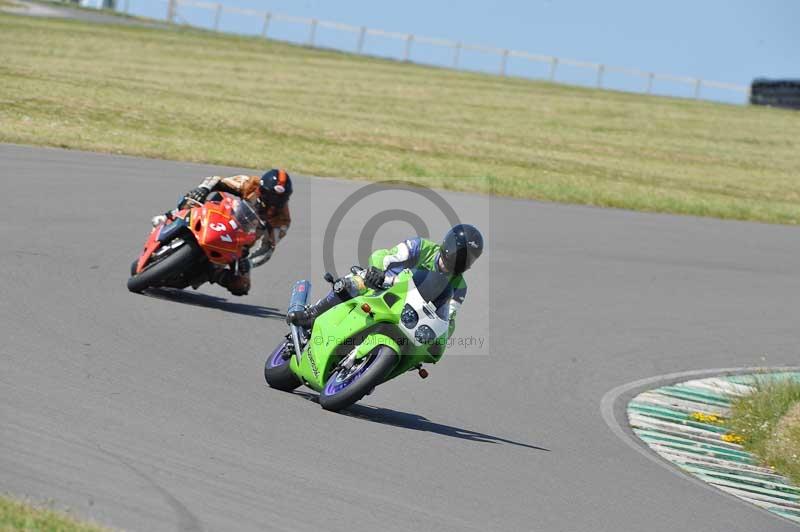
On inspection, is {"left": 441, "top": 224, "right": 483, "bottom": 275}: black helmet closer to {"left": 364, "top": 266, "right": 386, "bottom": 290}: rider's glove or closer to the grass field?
{"left": 364, "top": 266, "right": 386, "bottom": 290}: rider's glove

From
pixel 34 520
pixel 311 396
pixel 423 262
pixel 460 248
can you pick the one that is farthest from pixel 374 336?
pixel 34 520

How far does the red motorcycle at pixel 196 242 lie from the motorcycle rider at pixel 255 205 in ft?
0.30

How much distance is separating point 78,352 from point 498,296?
724cm

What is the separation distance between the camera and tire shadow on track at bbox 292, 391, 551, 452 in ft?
30.1

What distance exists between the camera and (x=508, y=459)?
866cm

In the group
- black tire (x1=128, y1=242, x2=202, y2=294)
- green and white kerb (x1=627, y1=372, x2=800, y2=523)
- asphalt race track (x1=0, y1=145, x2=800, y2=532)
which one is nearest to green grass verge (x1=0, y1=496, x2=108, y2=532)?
asphalt race track (x1=0, y1=145, x2=800, y2=532)

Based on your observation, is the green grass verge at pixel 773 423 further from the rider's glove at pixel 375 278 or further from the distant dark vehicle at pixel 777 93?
the distant dark vehicle at pixel 777 93

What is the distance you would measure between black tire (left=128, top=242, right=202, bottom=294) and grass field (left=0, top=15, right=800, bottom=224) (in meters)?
9.78

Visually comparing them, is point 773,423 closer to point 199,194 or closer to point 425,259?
point 425,259

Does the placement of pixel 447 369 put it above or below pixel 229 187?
below

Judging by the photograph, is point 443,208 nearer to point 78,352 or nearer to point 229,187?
point 229,187

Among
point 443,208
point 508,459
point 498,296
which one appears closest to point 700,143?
point 443,208

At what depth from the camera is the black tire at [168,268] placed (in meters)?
11.9

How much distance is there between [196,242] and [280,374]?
9.21 ft
